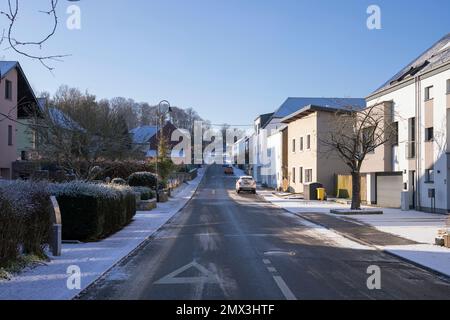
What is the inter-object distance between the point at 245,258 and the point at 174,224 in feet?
33.7

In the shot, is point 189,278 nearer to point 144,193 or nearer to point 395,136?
point 144,193

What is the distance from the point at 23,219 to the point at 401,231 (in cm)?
1297

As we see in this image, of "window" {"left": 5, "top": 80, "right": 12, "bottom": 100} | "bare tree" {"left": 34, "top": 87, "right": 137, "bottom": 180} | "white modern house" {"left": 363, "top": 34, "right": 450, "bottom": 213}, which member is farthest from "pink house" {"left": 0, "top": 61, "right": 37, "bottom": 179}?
"white modern house" {"left": 363, "top": 34, "right": 450, "bottom": 213}

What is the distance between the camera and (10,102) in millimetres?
36750

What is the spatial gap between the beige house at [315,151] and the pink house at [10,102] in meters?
21.8

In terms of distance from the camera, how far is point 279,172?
64500 millimetres

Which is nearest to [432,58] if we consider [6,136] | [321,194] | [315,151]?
[321,194]

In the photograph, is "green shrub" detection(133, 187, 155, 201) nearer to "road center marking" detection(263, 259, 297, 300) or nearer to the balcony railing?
the balcony railing

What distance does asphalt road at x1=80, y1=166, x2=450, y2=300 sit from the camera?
874 centimetres

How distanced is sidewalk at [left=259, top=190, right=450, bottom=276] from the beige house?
1585 cm
